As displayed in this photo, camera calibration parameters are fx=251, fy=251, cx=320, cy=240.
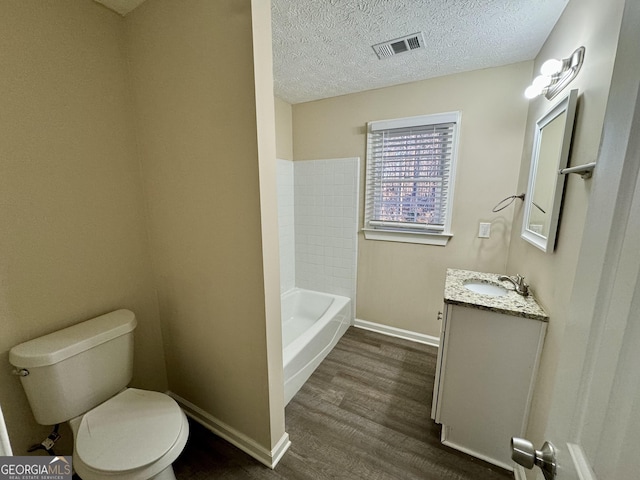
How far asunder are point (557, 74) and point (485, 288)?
122 cm

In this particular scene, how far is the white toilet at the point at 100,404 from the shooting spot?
3.20 ft

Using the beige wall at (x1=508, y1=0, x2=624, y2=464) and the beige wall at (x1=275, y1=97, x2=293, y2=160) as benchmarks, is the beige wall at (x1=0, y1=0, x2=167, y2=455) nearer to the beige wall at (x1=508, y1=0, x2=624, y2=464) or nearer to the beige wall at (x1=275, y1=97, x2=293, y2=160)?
the beige wall at (x1=275, y1=97, x2=293, y2=160)

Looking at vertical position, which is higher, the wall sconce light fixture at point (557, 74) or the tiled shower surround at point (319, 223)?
the wall sconce light fixture at point (557, 74)

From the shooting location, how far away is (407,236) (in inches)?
92.4

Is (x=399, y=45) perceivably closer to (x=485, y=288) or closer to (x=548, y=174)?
(x=548, y=174)

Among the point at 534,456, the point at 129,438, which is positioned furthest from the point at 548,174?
the point at 129,438

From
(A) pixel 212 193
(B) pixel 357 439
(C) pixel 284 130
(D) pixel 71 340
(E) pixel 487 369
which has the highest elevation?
(C) pixel 284 130

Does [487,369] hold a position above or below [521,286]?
below

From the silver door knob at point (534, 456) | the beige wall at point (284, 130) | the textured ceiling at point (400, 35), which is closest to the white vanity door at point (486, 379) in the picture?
the silver door knob at point (534, 456)

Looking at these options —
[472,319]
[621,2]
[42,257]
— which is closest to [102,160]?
[42,257]

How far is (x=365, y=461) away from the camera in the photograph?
1.36 metres

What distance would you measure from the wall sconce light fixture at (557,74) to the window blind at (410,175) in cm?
69

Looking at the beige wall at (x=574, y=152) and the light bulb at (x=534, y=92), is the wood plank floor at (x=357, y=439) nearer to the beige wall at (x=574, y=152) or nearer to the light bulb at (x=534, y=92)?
the beige wall at (x=574, y=152)

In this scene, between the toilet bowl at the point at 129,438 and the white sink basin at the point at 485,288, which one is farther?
the white sink basin at the point at 485,288
